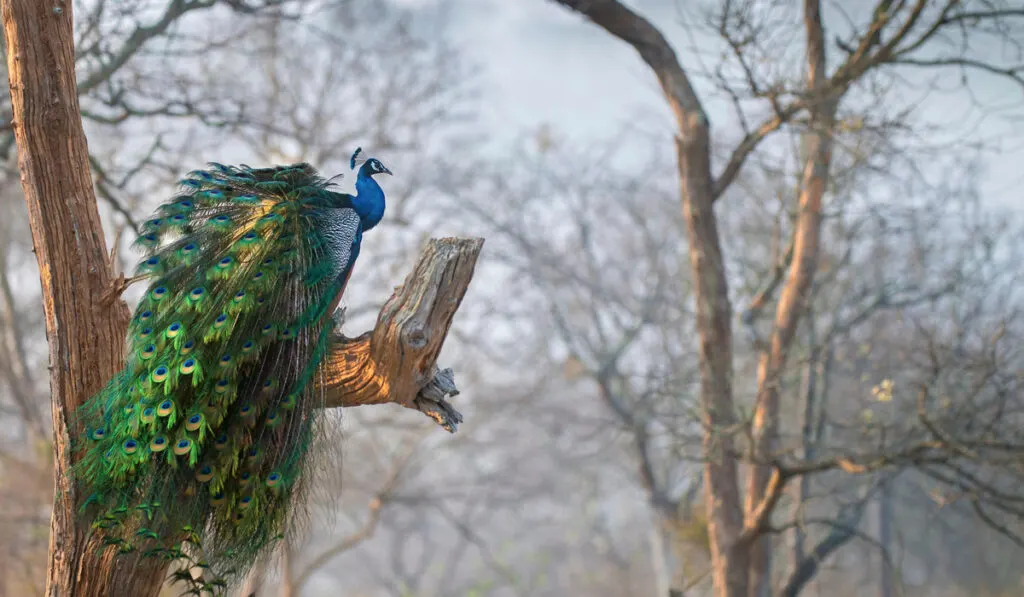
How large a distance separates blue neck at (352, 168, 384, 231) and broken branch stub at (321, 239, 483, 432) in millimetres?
680

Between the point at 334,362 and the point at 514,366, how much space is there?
398 inches

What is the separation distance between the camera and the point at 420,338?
3.02 meters

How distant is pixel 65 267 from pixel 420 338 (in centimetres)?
155

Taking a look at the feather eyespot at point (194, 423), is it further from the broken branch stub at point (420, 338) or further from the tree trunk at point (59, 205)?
the tree trunk at point (59, 205)

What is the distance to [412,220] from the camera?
10492mm

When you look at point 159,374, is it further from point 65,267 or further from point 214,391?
point 65,267

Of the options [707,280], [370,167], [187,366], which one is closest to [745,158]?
[707,280]

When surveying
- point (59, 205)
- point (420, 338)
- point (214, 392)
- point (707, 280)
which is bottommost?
point (214, 392)

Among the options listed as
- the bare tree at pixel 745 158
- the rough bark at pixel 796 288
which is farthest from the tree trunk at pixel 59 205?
the rough bark at pixel 796 288

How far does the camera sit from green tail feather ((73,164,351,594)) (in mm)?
3068

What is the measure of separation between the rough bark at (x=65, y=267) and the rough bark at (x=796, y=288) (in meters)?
3.81

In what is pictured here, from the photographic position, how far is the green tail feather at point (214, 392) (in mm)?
3068

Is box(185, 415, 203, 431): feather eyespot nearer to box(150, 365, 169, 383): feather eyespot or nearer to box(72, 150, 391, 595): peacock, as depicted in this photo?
box(72, 150, 391, 595): peacock

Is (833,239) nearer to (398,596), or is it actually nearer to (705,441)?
(705,441)
